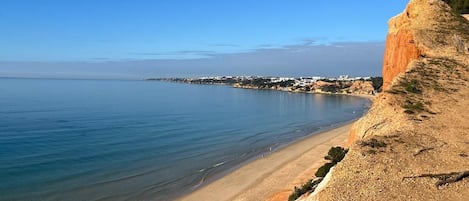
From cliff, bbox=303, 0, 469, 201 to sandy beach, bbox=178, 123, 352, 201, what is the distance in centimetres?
527

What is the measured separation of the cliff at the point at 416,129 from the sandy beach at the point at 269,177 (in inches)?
208

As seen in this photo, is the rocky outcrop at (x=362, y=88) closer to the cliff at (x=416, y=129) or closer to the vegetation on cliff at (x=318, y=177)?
the cliff at (x=416, y=129)

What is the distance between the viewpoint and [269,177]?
23.5m

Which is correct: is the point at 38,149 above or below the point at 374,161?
below

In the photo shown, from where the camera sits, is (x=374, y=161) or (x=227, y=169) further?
(x=227, y=169)

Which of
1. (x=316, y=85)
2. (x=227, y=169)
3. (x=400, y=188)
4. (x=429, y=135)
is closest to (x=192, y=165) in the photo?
(x=227, y=169)

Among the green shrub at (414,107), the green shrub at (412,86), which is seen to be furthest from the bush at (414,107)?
the green shrub at (412,86)

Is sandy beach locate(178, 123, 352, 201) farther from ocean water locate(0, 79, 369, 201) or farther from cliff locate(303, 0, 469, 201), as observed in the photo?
cliff locate(303, 0, 469, 201)

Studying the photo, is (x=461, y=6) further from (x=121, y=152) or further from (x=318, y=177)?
(x=121, y=152)

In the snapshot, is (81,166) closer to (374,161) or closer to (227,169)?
(227,169)

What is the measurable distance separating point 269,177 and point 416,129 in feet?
37.0

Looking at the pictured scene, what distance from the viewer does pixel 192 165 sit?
26688 mm

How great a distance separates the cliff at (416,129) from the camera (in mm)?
9633

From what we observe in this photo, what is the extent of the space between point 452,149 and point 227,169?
1581 centimetres
